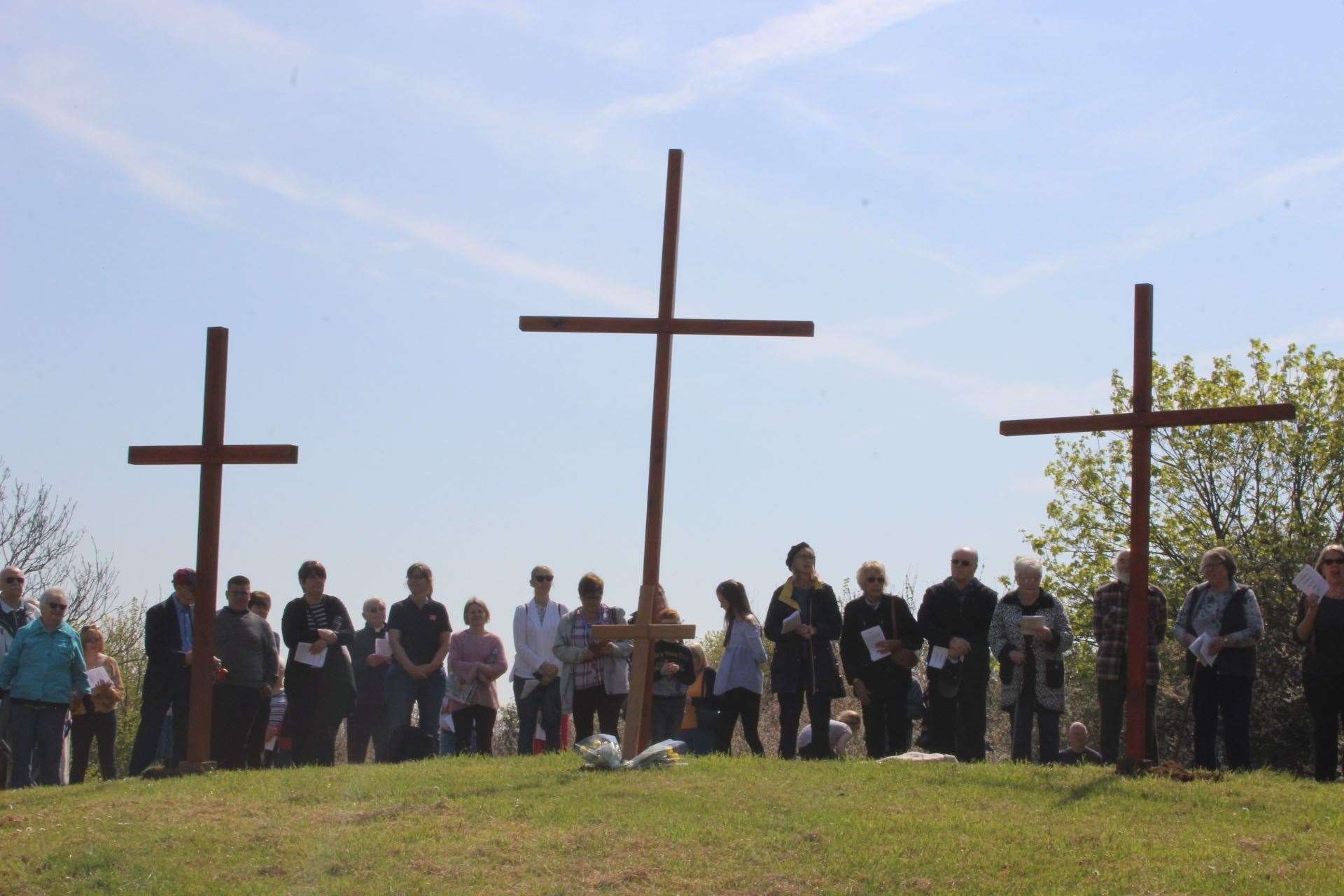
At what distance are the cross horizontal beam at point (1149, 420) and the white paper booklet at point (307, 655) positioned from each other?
644cm

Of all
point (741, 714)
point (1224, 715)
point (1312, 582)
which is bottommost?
point (741, 714)

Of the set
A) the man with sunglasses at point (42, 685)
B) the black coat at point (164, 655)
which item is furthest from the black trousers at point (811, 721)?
the man with sunglasses at point (42, 685)

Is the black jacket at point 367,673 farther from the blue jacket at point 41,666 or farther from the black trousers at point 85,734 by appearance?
the blue jacket at point 41,666

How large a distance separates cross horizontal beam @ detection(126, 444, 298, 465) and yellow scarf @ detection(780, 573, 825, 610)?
14.5 feet

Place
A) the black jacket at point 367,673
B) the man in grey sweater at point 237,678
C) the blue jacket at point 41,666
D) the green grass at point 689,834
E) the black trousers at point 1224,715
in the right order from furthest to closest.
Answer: the black jacket at point 367,673 < the man in grey sweater at point 237,678 < the blue jacket at point 41,666 < the black trousers at point 1224,715 < the green grass at point 689,834

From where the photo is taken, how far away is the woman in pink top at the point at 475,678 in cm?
1533

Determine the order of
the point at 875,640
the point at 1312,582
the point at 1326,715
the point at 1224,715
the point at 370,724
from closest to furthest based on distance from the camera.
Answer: the point at 1312,582 → the point at 1326,715 → the point at 1224,715 → the point at 875,640 → the point at 370,724

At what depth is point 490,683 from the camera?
15.5 meters

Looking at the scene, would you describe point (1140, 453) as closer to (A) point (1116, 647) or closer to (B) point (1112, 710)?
(A) point (1116, 647)

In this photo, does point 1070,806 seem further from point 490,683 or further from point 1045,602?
point 490,683

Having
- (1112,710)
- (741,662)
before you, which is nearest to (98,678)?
(741,662)

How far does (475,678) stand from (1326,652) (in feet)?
24.6

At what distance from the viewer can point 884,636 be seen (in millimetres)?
14164

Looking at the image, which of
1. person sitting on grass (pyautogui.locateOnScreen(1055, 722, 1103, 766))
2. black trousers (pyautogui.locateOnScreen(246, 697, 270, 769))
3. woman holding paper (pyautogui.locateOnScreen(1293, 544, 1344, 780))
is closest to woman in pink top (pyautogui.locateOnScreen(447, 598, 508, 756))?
black trousers (pyautogui.locateOnScreen(246, 697, 270, 769))
